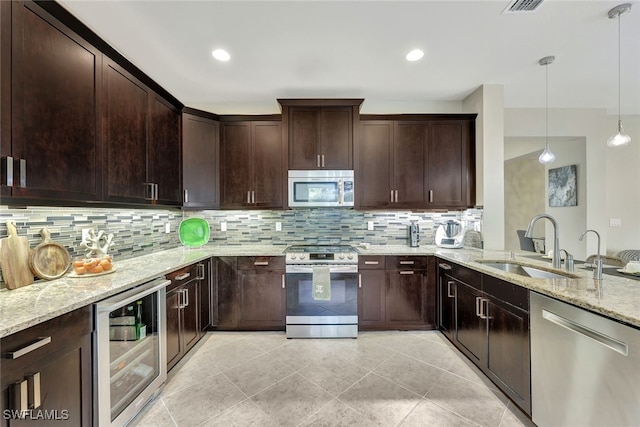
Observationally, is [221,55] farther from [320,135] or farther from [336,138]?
[336,138]

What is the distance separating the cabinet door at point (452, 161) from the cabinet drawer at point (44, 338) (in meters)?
3.28

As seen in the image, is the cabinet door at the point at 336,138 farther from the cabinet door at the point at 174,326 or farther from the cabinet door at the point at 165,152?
the cabinet door at the point at 174,326

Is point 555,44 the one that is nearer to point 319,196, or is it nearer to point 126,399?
point 319,196

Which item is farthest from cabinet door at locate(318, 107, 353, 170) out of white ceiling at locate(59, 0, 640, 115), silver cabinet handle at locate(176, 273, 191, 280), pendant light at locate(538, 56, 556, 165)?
pendant light at locate(538, 56, 556, 165)

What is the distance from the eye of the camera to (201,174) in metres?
3.04

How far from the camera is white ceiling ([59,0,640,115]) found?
183cm

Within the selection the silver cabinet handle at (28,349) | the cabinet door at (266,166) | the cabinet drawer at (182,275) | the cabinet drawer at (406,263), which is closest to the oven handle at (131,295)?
the cabinet drawer at (182,275)

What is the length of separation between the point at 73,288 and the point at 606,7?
4.04 metres

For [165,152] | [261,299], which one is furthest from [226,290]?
[165,152]

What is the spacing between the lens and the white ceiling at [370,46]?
1.83 meters

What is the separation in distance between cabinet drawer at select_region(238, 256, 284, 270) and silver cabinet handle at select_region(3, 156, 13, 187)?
184 centimetres

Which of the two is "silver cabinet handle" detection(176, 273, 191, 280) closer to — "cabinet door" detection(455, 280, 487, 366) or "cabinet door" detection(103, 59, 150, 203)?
"cabinet door" detection(103, 59, 150, 203)

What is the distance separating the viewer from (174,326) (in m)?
2.16

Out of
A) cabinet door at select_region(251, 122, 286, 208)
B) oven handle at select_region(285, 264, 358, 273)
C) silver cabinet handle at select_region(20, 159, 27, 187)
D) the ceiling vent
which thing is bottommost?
oven handle at select_region(285, 264, 358, 273)
